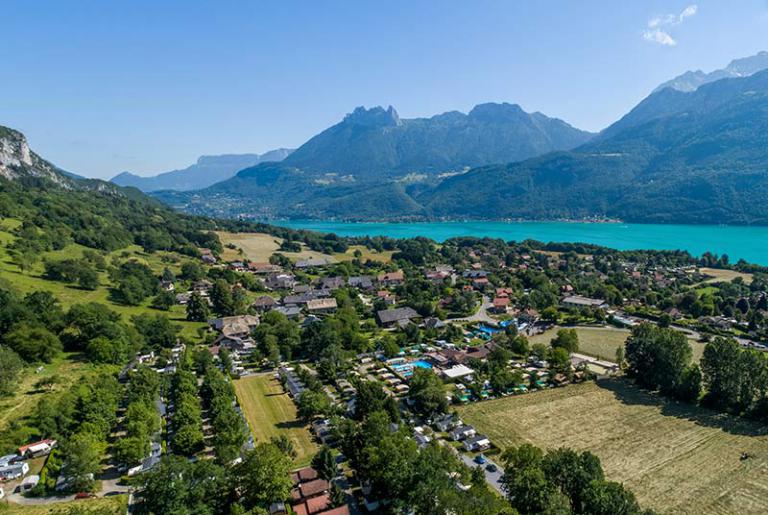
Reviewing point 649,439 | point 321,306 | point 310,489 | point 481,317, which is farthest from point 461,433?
point 321,306

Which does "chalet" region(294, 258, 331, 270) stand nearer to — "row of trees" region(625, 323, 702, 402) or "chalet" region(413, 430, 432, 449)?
"row of trees" region(625, 323, 702, 402)

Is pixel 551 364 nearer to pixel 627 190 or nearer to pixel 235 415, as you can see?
pixel 235 415

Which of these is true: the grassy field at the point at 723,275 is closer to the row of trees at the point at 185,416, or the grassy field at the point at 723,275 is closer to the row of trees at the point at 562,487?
the row of trees at the point at 562,487

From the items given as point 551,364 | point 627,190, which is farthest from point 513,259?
point 627,190

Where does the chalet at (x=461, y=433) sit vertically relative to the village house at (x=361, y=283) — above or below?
below

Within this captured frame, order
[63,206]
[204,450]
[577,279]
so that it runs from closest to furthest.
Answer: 1. [204,450]
2. [577,279]
3. [63,206]

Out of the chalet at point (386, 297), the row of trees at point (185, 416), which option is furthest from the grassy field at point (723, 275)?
the row of trees at point (185, 416)

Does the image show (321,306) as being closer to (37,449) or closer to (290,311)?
(290,311)
